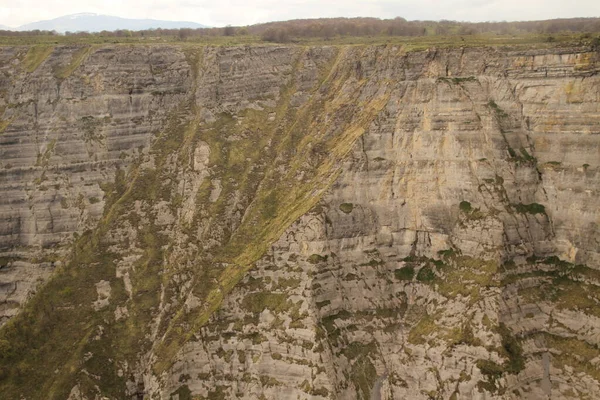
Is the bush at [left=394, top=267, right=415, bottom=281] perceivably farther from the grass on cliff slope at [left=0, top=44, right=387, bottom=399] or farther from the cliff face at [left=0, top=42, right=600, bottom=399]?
the grass on cliff slope at [left=0, top=44, right=387, bottom=399]

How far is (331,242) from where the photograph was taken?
7356 centimetres

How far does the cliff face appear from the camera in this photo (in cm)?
6606

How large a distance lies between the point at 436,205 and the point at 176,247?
4184 centimetres

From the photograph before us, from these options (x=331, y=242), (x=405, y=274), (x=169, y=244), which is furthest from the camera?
(x=169, y=244)

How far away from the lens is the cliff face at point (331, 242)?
217ft

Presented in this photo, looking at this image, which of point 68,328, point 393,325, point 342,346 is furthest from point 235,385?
point 68,328

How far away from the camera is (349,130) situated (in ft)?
283

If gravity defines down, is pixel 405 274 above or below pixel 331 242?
below

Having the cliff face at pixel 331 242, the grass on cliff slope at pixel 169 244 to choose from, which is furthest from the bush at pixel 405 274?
the grass on cliff slope at pixel 169 244

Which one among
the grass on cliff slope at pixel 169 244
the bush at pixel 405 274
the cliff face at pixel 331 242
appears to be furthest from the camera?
the bush at pixel 405 274

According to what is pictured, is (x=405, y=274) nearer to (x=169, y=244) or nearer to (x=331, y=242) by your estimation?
(x=331, y=242)

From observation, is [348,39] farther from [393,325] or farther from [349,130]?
[393,325]

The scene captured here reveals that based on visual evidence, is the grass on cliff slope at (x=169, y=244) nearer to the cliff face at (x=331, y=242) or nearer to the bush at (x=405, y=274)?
the cliff face at (x=331, y=242)

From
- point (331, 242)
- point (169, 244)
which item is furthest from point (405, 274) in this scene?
point (169, 244)
